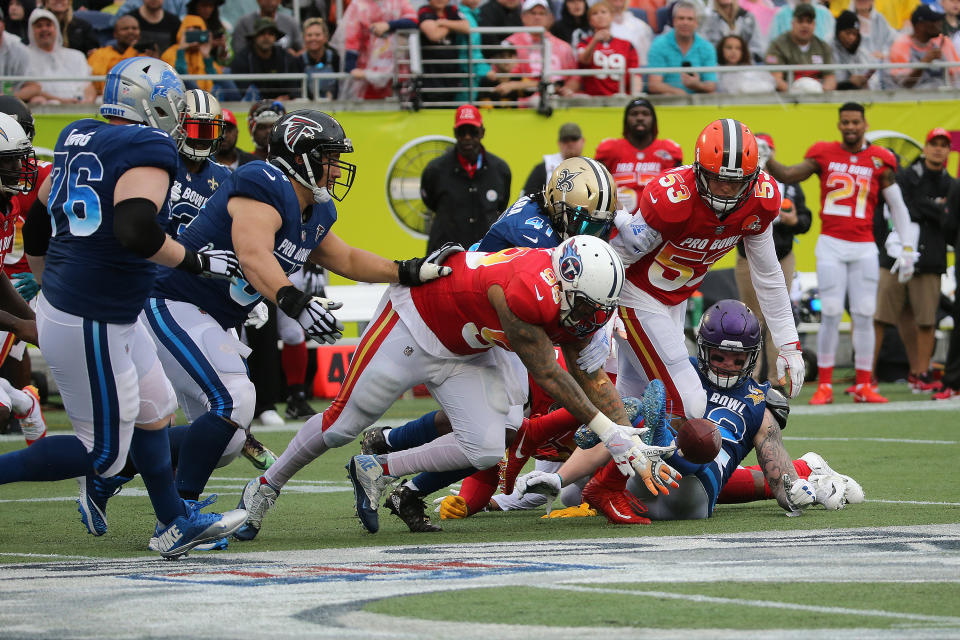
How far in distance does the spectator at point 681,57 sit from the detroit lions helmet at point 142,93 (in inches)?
399

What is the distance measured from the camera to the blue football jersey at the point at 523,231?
6582 mm

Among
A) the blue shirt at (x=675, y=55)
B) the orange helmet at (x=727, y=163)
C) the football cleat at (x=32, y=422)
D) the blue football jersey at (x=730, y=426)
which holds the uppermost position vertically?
the blue shirt at (x=675, y=55)

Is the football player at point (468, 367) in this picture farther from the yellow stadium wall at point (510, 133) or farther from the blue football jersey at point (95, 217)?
the yellow stadium wall at point (510, 133)

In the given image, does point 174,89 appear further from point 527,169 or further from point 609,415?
point 527,169

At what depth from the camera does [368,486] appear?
5996mm

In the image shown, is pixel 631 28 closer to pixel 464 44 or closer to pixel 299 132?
pixel 464 44

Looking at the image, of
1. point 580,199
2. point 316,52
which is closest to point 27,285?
point 580,199

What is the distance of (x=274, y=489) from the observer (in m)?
6.03

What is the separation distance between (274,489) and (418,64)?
28.6 feet

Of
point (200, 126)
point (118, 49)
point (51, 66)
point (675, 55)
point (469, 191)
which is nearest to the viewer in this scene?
point (200, 126)

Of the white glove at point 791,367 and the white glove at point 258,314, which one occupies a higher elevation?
the white glove at point 258,314

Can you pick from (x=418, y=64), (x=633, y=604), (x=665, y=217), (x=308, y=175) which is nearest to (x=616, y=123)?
(x=418, y=64)

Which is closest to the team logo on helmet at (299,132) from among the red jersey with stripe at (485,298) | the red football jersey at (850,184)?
the red jersey with stripe at (485,298)

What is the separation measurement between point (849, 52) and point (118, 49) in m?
7.77
